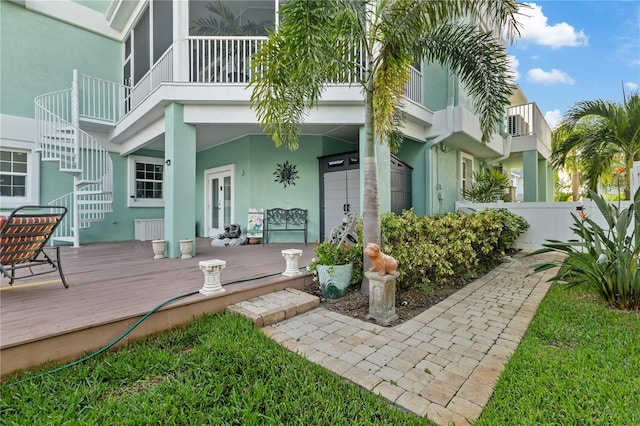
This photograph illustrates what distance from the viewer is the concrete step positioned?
2932 millimetres

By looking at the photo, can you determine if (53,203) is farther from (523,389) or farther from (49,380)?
(523,389)

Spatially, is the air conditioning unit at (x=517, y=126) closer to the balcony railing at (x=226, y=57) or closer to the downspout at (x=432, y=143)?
the downspout at (x=432, y=143)

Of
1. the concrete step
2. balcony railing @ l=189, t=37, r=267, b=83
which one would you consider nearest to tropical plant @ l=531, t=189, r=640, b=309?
the concrete step

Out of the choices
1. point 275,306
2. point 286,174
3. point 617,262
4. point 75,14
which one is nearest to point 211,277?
point 275,306

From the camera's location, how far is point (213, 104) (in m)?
5.54

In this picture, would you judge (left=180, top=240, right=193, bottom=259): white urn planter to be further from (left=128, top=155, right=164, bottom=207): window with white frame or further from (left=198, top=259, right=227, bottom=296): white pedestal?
(left=128, top=155, right=164, bottom=207): window with white frame

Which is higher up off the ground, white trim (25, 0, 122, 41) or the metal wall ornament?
white trim (25, 0, 122, 41)

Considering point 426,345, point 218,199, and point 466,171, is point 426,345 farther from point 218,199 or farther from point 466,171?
point 466,171

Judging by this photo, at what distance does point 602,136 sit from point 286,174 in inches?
316

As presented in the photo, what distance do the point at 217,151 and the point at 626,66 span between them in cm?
1389

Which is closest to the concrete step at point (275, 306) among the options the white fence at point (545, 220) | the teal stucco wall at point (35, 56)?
the white fence at point (545, 220)

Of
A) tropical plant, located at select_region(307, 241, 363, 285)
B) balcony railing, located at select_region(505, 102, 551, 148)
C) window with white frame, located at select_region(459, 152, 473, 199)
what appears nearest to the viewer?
tropical plant, located at select_region(307, 241, 363, 285)

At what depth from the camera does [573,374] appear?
1961 mm

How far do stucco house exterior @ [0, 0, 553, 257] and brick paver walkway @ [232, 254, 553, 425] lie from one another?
10.1ft
